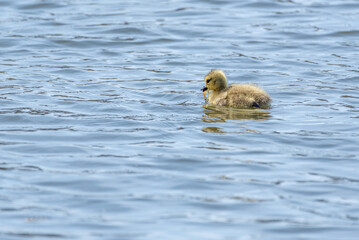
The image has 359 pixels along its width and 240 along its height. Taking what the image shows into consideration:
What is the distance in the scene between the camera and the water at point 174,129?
698 centimetres

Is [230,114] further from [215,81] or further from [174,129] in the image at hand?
[174,129]

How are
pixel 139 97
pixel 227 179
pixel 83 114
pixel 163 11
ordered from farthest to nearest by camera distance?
pixel 163 11
pixel 139 97
pixel 83 114
pixel 227 179

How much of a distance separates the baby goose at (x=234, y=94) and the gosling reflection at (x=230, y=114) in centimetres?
9

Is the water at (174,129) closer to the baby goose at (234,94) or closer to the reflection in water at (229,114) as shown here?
the reflection in water at (229,114)

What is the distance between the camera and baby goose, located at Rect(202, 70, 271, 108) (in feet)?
35.6

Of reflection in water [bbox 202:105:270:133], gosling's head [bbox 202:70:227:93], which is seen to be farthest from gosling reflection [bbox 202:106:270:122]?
gosling's head [bbox 202:70:227:93]

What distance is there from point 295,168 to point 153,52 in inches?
288

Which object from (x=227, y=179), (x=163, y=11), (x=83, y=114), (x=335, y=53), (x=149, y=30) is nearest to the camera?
(x=227, y=179)

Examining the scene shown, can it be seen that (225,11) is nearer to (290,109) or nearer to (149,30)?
(149,30)

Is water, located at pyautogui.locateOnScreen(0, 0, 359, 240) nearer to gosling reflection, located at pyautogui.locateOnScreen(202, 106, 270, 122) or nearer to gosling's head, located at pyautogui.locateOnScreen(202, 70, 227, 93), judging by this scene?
gosling reflection, located at pyautogui.locateOnScreen(202, 106, 270, 122)

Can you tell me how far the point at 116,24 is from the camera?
56.8 feet

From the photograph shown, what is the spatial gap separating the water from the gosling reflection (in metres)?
0.03

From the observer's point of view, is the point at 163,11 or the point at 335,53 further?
the point at 163,11

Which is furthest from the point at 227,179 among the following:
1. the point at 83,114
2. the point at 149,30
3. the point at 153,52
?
the point at 149,30
